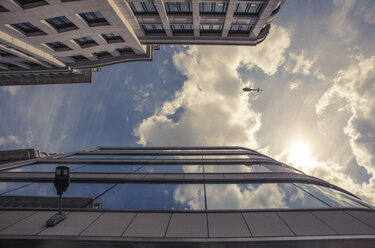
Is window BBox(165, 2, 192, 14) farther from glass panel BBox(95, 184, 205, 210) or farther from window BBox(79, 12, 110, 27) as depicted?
glass panel BBox(95, 184, 205, 210)

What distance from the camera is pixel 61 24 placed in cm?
1884

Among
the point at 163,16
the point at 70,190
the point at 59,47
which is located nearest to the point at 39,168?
the point at 70,190

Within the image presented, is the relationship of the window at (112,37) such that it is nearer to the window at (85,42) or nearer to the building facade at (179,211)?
the window at (85,42)

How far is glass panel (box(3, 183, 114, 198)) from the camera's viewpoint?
30.4 feet

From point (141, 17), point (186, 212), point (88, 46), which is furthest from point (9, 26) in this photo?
point (186, 212)

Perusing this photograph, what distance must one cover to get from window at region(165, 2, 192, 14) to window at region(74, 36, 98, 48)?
11.2 meters

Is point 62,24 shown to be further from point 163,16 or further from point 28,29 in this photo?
point 163,16

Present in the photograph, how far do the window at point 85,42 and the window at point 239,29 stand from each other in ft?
61.1

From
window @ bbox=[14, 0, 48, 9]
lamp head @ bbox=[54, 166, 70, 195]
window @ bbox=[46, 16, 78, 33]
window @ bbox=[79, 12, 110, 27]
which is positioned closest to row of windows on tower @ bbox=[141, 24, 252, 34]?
window @ bbox=[79, 12, 110, 27]

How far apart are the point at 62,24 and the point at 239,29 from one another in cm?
2178

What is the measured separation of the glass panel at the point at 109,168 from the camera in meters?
12.9

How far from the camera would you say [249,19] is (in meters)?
19.8

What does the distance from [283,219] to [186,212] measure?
4.28 meters

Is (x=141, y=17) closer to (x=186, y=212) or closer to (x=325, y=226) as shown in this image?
(x=186, y=212)
